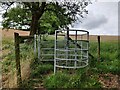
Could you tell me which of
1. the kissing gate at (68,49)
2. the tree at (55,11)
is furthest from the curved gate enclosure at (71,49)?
the tree at (55,11)

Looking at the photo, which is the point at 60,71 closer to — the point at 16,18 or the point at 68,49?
the point at 68,49

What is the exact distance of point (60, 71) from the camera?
6.42 m

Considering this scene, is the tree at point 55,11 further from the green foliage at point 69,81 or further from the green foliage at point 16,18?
the green foliage at point 69,81

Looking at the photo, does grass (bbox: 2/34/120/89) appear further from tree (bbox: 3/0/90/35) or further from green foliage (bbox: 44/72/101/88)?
tree (bbox: 3/0/90/35)

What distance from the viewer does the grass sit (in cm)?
578

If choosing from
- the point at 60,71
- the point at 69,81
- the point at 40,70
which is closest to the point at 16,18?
the point at 40,70

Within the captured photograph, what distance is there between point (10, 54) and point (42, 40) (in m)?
0.92

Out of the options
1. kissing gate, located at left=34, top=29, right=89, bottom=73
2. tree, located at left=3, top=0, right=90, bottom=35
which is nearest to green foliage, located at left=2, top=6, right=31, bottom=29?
tree, located at left=3, top=0, right=90, bottom=35

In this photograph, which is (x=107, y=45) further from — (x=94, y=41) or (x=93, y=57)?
(x=93, y=57)

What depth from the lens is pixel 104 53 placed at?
859cm

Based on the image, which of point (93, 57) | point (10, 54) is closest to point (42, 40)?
point (10, 54)

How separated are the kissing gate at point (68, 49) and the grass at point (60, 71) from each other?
0.18 m

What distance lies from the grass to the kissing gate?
183 mm

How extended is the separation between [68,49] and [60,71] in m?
0.58
